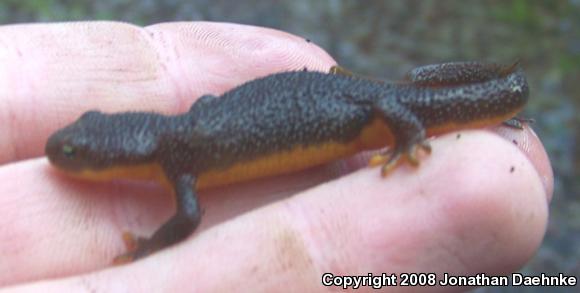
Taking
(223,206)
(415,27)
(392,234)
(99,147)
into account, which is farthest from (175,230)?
(415,27)

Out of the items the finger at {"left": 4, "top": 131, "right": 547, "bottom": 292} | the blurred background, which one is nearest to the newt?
the finger at {"left": 4, "top": 131, "right": 547, "bottom": 292}

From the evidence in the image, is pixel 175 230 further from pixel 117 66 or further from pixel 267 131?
pixel 117 66

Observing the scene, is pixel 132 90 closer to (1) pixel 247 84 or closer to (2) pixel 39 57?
(2) pixel 39 57

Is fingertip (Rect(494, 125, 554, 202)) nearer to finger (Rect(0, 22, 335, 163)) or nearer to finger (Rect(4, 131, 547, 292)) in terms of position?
finger (Rect(4, 131, 547, 292))

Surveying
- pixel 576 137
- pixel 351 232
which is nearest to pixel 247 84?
pixel 351 232

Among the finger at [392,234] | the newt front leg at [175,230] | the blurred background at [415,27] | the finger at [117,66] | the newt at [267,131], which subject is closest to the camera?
the finger at [392,234]

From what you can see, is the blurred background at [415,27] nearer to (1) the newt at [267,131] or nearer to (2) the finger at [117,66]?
(2) the finger at [117,66]

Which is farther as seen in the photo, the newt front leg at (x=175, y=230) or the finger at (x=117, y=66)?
the finger at (x=117, y=66)

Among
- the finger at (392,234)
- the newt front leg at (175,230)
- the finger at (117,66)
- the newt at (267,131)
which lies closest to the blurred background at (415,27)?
the finger at (117,66)
